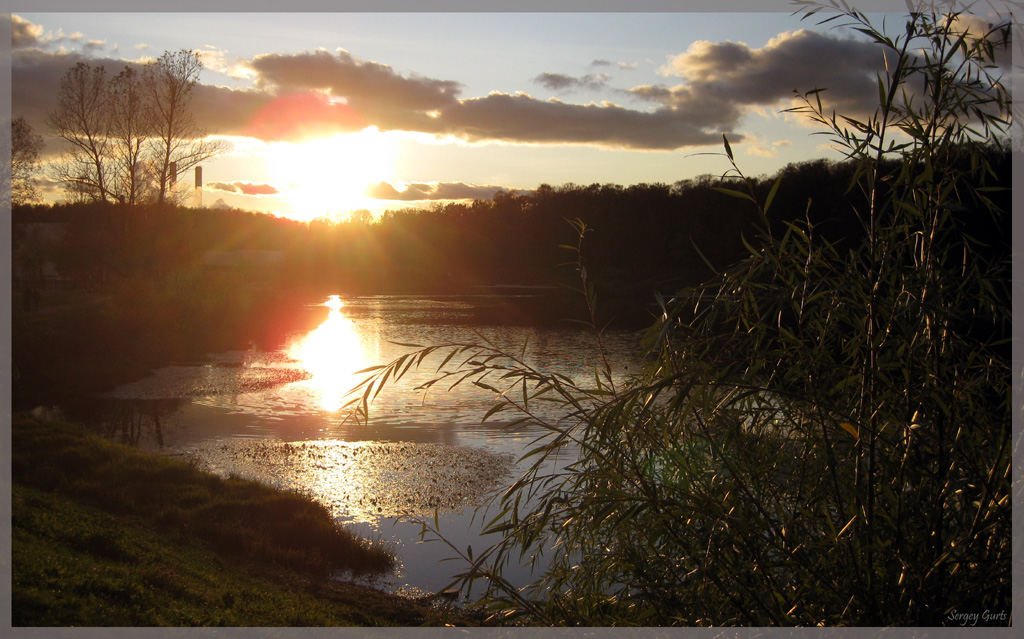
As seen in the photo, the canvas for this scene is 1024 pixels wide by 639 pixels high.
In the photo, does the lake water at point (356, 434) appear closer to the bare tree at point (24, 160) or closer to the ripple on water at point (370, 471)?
the ripple on water at point (370, 471)

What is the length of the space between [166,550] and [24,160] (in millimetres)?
16107

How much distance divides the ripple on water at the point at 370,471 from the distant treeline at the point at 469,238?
43.3ft

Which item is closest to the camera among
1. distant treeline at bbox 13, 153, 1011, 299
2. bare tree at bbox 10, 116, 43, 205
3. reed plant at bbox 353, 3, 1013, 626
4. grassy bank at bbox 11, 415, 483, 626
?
reed plant at bbox 353, 3, 1013, 626

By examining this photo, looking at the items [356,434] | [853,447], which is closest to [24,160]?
[356,434]

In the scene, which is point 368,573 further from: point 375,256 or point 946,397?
point 375,256

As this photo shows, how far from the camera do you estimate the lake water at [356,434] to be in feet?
32.2

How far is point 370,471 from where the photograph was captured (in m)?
12.2

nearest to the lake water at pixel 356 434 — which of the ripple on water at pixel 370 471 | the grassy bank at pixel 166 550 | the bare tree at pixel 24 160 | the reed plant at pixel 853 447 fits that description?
the ripple on water at pixel 370 471

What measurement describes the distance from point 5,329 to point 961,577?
490 inches

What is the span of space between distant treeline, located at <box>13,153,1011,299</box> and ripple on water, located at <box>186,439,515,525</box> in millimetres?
13186

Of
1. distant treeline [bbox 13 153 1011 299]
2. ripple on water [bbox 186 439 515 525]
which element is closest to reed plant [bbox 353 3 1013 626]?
ripple on water [bbox 186 439 515 525]

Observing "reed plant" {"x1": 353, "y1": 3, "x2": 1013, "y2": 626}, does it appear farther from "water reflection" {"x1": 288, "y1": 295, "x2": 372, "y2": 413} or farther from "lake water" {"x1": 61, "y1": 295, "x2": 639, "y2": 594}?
"water reflection" {"x1": 288, "y1": 295, "x2": 372, "y2": 413}

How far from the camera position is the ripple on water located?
10582 mm

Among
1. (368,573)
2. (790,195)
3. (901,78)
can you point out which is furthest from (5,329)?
(790,195)
